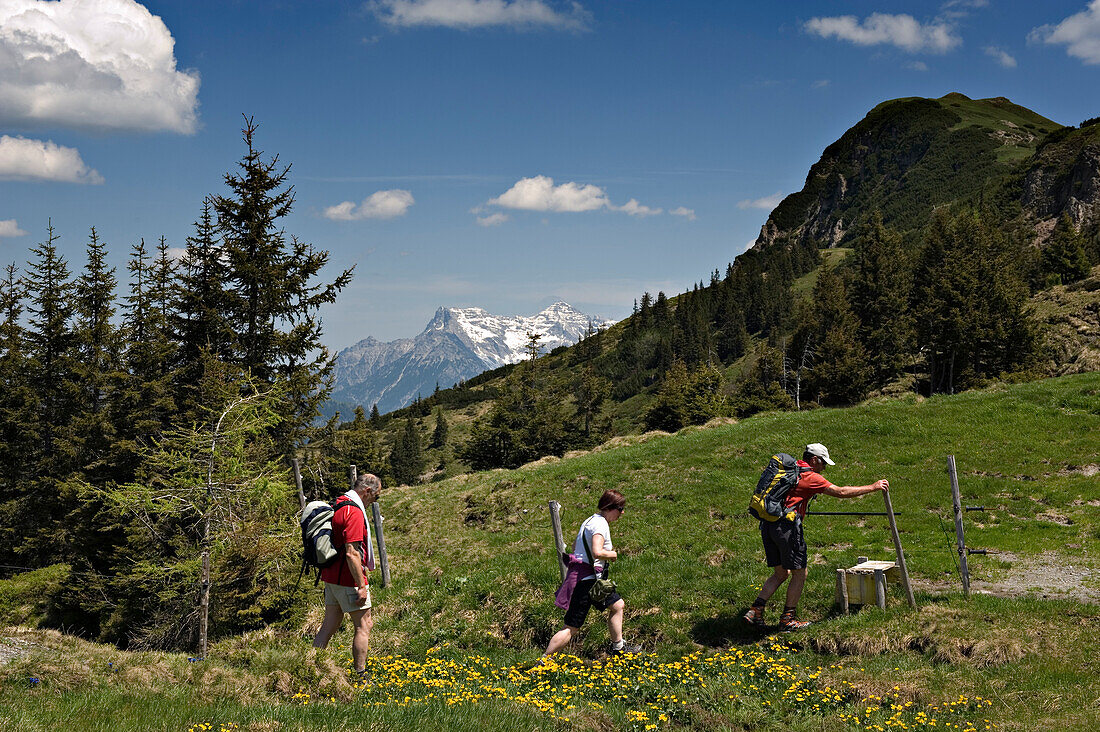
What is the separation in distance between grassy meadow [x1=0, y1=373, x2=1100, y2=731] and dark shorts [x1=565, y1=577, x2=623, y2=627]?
708mm

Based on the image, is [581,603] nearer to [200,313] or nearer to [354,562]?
[354,562]

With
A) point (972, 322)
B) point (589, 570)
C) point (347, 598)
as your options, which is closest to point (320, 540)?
point (347, 598)

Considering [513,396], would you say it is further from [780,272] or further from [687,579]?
[780,272]

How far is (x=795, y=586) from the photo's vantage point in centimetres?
1071

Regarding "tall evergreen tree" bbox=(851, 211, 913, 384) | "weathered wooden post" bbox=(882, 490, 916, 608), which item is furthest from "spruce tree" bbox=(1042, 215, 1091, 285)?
"weathered wooden post" bbox=(882, 490, 916, 608)

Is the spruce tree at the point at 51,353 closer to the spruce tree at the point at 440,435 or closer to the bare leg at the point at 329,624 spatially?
the bare leg at the point at 329,624

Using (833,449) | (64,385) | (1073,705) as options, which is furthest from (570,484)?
(64,385)

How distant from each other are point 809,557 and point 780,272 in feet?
565

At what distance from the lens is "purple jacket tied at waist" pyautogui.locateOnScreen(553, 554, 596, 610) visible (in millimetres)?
9547

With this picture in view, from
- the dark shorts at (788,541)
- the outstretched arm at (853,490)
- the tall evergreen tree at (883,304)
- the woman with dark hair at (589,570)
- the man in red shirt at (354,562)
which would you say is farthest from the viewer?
the tall evergreen tree at (883,304)

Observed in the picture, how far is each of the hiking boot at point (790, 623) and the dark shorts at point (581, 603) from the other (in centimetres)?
323

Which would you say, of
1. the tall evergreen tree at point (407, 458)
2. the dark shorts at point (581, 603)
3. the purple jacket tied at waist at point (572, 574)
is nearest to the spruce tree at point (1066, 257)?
the tall evergreen tree at point (407, 458)

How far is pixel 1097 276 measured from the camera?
56.3 metres

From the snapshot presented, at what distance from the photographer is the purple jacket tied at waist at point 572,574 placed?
9.55 metres
